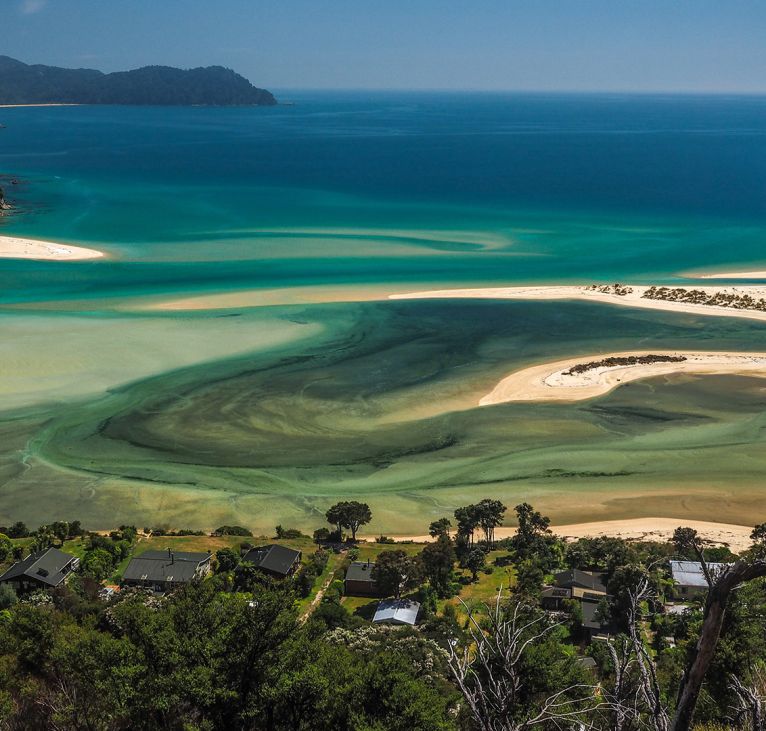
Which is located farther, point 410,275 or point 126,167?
point 126,167

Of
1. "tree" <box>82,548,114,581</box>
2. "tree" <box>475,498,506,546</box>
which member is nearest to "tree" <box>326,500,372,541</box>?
"tree" <box>475,498,506,546</box>

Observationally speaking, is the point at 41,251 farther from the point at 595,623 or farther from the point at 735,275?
the point at 595,623

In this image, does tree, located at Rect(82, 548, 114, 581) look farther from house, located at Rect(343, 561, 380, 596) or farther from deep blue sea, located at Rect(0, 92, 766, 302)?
deep blue sea, located at Rect(0, 92, 766, 302)

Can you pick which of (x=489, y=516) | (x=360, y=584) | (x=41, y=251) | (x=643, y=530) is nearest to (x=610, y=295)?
(x=643, y=530)

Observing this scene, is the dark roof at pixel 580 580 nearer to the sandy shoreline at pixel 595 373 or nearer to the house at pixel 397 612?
the house at pixel 397 612

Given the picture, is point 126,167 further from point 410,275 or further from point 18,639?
point 18,639

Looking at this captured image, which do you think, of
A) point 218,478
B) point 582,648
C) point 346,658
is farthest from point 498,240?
point 346,658
